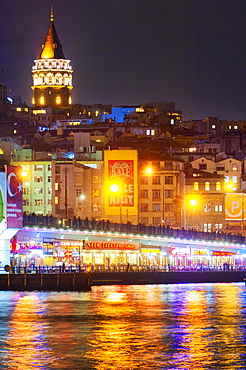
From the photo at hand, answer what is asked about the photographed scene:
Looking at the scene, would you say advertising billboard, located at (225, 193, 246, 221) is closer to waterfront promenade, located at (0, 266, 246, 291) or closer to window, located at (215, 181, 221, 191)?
window, located at (215, 181, 221, 191)

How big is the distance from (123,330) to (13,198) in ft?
107

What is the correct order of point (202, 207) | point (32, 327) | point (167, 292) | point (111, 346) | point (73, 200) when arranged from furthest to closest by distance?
1. point (202, 207)
2. point (73, 200)
3. point (167, 292)
4. point (32, 327)
5. point (111, 346)

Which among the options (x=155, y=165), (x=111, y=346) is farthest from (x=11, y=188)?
(x=155, y=165)

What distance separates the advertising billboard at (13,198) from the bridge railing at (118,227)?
277 inches

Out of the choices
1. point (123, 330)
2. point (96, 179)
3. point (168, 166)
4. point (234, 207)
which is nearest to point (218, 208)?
point (234, 207)

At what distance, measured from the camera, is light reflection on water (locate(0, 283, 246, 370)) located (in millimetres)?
55062

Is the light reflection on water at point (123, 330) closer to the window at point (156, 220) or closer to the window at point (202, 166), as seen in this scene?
the window at point (156, 220)

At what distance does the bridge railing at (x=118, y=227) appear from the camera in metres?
108

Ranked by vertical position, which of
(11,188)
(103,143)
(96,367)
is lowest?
(96,367)

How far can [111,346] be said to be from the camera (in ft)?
194

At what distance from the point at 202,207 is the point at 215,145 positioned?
38.7m

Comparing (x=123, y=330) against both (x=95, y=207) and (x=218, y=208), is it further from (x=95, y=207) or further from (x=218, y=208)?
(x=218, y=208)

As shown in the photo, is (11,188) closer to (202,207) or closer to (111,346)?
(111,346)

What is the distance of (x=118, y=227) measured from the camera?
11531 cm
